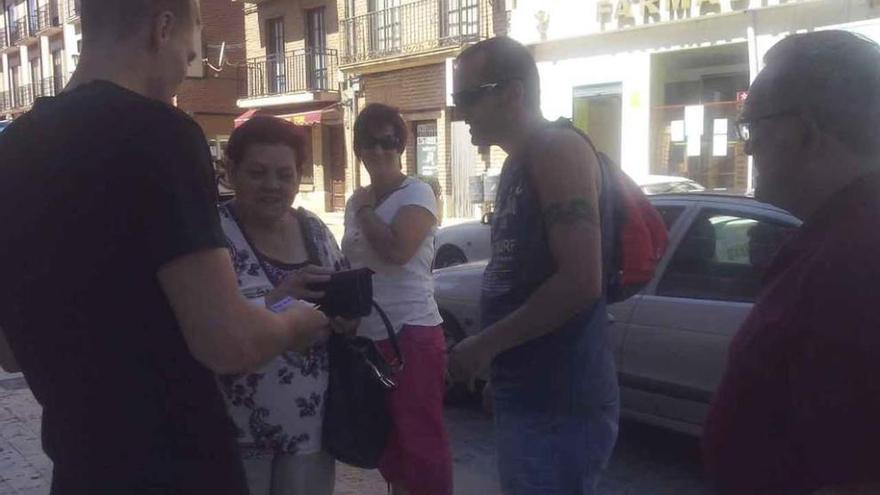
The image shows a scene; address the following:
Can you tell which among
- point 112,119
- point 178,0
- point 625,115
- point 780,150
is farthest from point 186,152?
point 625,115

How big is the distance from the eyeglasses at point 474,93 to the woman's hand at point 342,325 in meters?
0.65

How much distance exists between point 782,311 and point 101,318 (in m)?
1.05

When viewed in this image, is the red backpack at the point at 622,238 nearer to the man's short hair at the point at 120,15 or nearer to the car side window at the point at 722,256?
the man's short hair at the point at 120,15

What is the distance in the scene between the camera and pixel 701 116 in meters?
13.5

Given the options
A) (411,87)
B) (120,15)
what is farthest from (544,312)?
(411,87)

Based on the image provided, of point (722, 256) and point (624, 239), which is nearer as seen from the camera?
point (624, 239)

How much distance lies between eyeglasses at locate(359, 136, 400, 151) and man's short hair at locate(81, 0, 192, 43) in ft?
6.32

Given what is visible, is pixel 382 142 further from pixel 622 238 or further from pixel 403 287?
pixel 622 238

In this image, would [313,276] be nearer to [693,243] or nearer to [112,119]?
[112,119]

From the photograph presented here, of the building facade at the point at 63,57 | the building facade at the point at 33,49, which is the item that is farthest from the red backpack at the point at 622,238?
the building facade at the point at 33,49

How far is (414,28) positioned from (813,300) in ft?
63.6

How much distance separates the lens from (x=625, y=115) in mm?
14984

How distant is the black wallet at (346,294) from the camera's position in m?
2.07

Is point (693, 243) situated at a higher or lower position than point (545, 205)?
lower
